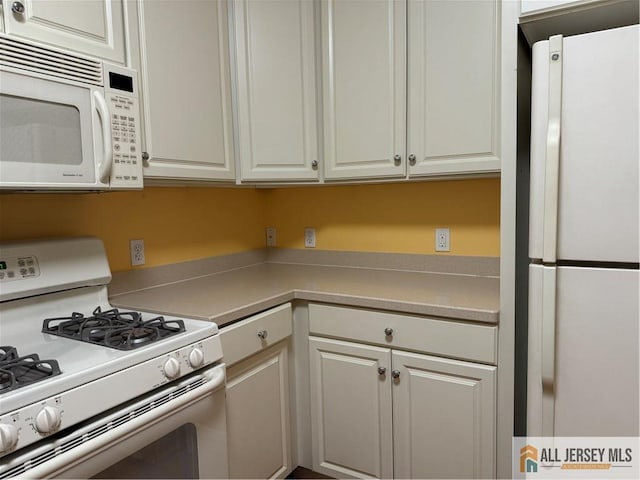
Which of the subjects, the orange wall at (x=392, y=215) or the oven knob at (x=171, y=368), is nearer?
the oven knob at (x=171, y=368)

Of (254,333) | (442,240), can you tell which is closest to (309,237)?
(442,240)

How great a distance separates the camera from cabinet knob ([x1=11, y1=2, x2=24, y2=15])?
120cm

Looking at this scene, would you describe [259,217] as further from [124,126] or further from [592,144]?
[592,144]

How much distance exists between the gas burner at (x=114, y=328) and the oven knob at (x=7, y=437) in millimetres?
323

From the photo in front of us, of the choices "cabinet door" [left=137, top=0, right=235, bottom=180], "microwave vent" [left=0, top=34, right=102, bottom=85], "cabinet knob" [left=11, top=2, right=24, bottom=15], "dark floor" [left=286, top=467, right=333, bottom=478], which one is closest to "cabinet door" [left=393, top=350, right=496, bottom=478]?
"dark floor" [left=286, top=467, right=333, bottom=478]

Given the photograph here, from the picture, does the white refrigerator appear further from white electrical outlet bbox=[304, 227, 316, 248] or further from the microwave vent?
white electrical outlet bbox=[304, 227, 316, 248]

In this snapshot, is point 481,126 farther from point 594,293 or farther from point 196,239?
point 196,239

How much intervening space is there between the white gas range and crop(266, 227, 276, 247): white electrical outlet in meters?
1.12

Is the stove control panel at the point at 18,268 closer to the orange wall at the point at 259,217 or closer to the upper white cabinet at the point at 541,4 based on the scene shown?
the orange wall at the point at 259,217

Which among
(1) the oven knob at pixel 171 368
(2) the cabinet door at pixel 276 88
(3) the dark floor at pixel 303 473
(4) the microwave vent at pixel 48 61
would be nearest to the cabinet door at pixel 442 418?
(3) the dark floor at pixel 303 473

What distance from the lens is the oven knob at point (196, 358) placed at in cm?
128

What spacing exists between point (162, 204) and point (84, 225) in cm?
38

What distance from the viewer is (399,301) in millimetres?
1635

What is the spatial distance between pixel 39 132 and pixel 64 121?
0.25 feet
